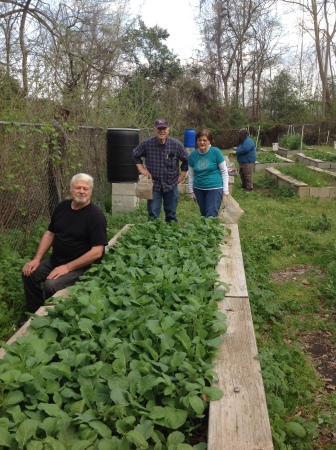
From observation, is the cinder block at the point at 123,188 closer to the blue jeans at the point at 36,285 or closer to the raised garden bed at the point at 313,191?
the blue jeans at the point at 36,285

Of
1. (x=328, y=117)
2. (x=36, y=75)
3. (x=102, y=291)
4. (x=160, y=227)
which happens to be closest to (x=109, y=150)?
(x=36, y=75)

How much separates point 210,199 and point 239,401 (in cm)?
444

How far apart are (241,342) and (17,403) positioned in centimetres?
135

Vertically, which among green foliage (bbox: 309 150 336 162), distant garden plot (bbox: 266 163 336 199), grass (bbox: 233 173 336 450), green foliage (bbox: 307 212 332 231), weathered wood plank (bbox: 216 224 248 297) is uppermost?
green foliage (bbox: 309 150 336 162)

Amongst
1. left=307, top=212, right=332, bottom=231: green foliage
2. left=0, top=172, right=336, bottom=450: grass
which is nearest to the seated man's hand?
left=0, top=172, right=336, bottom=450: grass

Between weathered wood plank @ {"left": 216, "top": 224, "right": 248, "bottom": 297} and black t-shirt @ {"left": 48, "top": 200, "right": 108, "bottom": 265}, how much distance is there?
117cm

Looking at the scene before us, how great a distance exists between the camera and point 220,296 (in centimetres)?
347

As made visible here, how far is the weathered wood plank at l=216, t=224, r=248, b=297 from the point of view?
379 centimetres

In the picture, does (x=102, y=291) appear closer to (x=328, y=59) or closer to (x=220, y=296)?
(x=220, y=296)

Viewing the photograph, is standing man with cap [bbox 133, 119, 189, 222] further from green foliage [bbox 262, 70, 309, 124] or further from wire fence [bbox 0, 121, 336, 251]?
green foliage [bbox 262, 70, 309, 124]

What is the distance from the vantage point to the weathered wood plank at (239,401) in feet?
6.56

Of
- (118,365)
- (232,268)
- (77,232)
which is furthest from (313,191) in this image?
(118,365)

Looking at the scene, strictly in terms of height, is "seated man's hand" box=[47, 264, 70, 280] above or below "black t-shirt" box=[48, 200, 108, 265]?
below

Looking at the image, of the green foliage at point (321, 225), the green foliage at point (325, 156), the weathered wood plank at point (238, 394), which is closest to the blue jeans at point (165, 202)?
the green foliage at point (321, 225)
